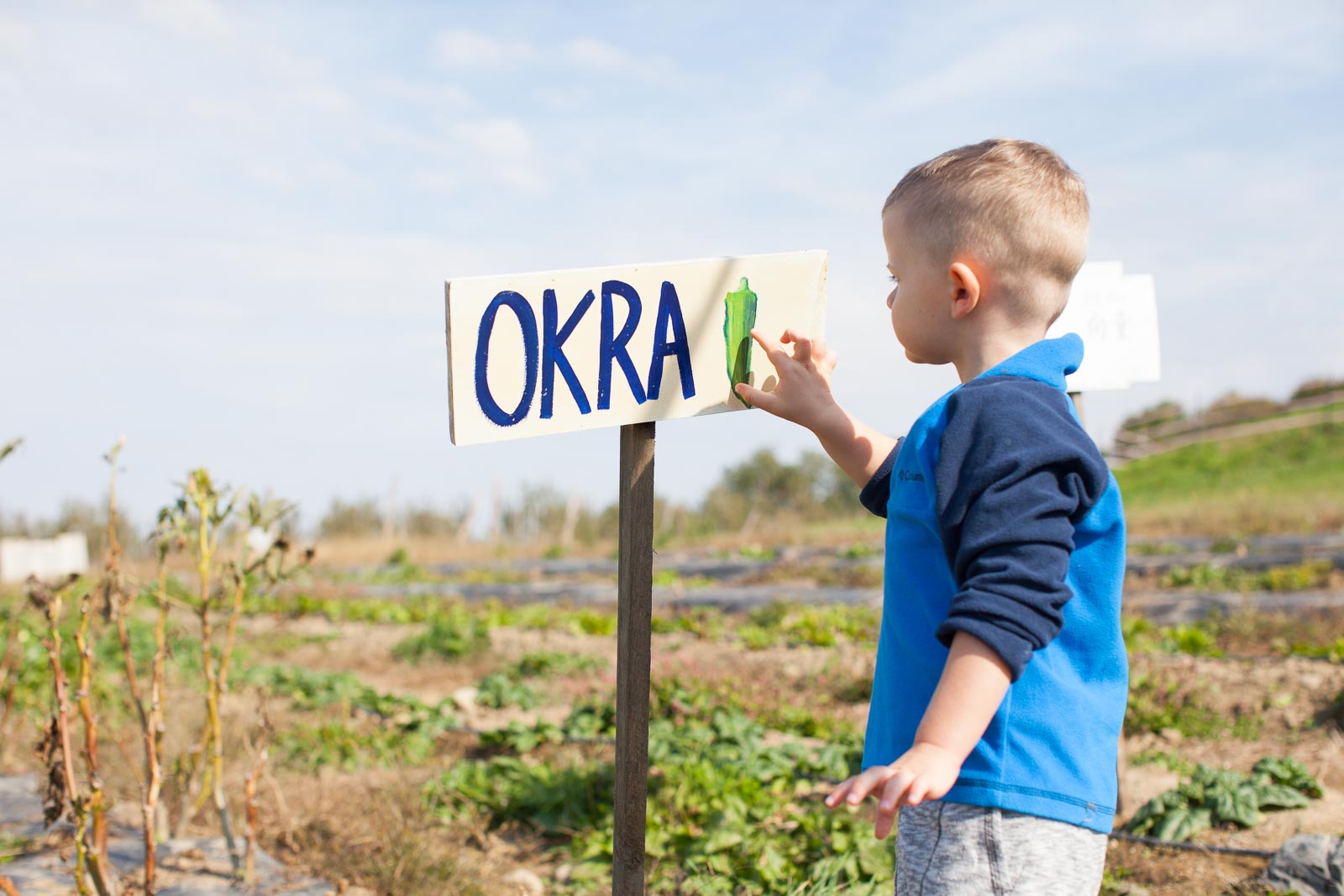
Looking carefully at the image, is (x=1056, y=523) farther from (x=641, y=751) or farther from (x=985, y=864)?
(x=641, y=751)

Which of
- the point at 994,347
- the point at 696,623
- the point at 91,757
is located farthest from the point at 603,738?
the point at 696,623

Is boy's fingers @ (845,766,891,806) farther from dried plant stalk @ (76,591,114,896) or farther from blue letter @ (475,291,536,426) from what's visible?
dried plant stalk @ (76,591,114,896)

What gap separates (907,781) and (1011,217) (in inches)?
32.7

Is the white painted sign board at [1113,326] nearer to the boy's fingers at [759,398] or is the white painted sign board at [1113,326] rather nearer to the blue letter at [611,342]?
the boy's fingers at [759,398]

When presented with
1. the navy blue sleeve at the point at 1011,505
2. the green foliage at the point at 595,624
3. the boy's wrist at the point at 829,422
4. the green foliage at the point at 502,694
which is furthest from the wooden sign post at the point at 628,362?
the green foliage at the point at 595,624

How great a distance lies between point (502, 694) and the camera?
211 inches

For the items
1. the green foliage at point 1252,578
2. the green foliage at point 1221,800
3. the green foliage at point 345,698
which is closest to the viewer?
the green foliage at point 1221,800

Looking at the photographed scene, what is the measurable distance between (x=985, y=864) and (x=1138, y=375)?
2.58 m

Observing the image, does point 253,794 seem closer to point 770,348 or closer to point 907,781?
point 770,348

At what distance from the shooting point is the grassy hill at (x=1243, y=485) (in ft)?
47.3

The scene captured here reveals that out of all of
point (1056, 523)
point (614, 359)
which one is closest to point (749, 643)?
point (614, 359)

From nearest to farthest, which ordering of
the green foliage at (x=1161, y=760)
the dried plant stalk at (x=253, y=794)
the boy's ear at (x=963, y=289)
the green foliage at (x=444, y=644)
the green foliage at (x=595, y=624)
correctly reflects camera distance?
1. the boy's ear at (x=963, y=289)
2. the dried plant stalk at (x=253, y=794)
3. the green foliage at (x=1161, y=760)
4. the green foliage at (x=444, y=644)
5. the green foliage at (x=595, y=624)

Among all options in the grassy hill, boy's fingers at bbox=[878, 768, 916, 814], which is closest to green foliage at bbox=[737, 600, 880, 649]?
boy's fingers at bbox=[878, 768, 916, 814]

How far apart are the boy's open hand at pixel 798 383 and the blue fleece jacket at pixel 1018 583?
1.23ft
